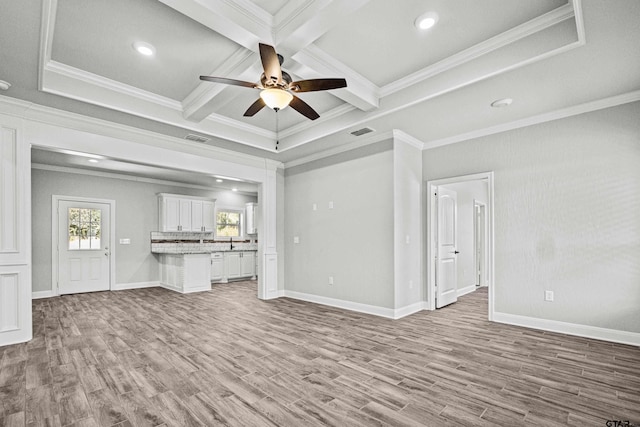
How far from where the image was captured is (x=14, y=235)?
142 inches

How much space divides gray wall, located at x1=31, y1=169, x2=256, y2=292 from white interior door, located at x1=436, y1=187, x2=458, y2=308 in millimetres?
6571

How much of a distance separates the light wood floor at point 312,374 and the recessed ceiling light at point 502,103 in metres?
2.69

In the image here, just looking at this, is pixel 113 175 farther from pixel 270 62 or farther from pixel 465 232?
pixel 465 232

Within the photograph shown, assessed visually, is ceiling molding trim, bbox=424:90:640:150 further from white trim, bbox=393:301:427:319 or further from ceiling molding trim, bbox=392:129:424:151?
white trim, bbox=393:301:427:319

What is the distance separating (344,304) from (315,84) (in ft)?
12.0

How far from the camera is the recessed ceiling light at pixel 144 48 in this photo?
2936mm

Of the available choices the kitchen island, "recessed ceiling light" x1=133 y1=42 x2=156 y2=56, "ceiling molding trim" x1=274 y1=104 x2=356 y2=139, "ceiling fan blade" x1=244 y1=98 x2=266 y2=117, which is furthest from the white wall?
the kitchen island

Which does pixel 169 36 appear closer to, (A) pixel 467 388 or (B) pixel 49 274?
(A) pixel 467 388

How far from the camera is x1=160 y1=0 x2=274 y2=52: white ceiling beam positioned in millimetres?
2258

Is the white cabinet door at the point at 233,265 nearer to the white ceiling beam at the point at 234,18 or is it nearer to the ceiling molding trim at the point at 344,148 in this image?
the ceiling molding trim at the point at 344,148

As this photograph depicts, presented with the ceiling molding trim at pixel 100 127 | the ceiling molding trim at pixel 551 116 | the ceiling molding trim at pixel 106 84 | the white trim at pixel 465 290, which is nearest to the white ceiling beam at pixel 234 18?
the ceiling molding trim at pixel 106 84

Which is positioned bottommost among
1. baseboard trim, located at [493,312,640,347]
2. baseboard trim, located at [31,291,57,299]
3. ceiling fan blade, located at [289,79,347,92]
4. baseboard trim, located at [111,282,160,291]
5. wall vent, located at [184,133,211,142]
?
baseboard trim, located at [111,282,160,291]

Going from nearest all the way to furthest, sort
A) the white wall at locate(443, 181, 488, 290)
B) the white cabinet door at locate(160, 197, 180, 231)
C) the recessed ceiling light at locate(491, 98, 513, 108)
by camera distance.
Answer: the recessed ceiling light at locate(491, 98, 513, 108) < the white wall at locate(443, 181, 488, 290) < the white cabinet door at locate(160, 197, 180, 231)

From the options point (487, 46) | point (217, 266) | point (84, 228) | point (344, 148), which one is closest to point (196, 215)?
point (217, 266)
